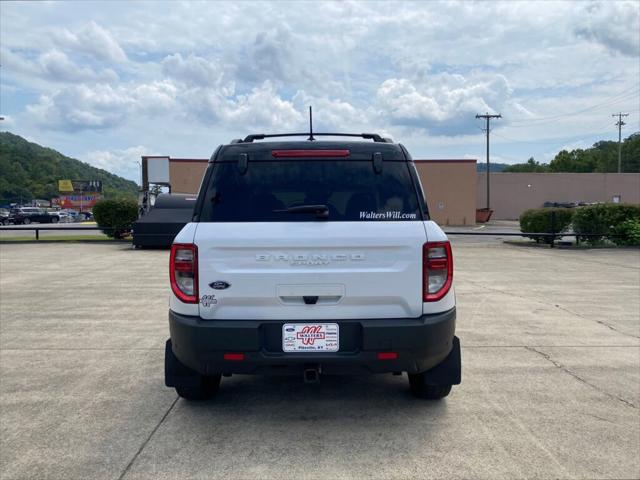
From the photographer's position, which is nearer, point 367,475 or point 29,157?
point 367,475

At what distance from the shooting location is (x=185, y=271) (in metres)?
3.72

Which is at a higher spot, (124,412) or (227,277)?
(227,277)

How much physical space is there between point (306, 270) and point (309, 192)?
568 millimetres

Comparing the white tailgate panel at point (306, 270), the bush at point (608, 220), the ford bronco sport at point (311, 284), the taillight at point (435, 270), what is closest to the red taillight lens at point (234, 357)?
the ford bronco sport at point (311, 284)

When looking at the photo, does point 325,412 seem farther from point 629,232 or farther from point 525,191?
point 525,191

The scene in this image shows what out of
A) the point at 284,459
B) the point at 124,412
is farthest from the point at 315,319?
the point at 124,412

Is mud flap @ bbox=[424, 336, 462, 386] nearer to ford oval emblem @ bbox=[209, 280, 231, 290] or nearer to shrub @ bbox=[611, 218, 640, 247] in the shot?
ford oval emblem @ bbox=[209, 280, 231, 290]

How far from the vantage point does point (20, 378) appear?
5188 mm

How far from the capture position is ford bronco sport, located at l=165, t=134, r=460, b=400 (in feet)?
12.0

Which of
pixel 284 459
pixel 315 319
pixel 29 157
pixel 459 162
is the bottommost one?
pixel 284 459

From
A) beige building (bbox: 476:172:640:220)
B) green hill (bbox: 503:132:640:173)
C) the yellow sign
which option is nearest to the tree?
green hill (bbox: 503:132:640:173)

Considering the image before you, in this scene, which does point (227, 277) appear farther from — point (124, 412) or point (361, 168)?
point (124, 412)

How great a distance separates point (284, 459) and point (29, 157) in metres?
147

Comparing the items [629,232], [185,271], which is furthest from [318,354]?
[629,232]
